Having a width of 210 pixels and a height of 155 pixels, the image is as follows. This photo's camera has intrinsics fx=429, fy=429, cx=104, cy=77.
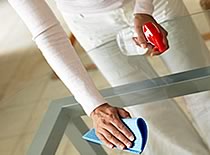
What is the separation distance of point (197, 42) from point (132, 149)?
1.33 feet

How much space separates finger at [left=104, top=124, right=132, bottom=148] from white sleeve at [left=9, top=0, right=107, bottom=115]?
6 cm

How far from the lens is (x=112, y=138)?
773 millimetres

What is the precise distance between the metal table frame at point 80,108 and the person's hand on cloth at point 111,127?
0.45ft

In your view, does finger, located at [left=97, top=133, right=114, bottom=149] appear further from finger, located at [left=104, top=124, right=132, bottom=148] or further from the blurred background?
the blurred background

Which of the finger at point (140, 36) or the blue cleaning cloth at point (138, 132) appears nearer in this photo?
the blue cleaning cloth at point (138, 132)

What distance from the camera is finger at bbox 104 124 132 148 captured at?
74 cm

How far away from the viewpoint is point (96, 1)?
97 cm

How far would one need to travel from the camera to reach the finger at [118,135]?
743mm

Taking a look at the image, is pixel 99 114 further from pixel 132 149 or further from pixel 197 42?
pixel 197 42

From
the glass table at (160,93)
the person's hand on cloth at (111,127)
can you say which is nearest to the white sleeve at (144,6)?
the glass table at (160,93)

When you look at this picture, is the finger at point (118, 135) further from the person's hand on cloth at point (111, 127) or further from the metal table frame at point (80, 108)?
the metal table frame at point (80, 108)

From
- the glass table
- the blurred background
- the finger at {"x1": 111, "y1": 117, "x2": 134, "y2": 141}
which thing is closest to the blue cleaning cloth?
the finger at {"x1": 111, "y1": 117, "x2": 134, "y2": 141}

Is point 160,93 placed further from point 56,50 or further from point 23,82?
point 23,82

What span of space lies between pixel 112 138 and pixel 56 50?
198mm
